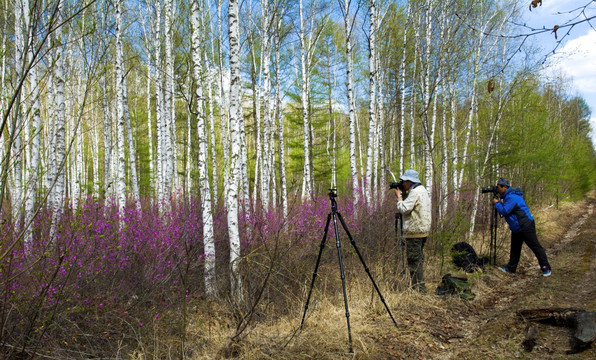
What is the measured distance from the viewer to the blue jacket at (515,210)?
6277mm

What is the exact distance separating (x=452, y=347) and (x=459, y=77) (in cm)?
1087

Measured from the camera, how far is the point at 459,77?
12039mm

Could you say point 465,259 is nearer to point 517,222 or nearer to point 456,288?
point 517,222

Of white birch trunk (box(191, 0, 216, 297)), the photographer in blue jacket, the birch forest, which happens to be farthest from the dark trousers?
white birch trunk (box(191, 0, 216, 297))

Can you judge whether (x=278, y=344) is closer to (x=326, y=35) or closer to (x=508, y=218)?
(x=508, y=218)

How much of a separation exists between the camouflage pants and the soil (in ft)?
1.39

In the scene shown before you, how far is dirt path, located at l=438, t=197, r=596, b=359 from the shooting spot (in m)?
3.47

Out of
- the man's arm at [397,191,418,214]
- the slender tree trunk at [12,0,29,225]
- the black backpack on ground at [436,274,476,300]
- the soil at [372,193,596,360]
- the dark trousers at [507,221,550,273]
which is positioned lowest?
the soil at [372,193,596,360]

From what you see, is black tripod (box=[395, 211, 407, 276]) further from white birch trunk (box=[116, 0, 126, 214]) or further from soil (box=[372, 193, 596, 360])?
white birch trunk (box=[116, 0, 126, 214])

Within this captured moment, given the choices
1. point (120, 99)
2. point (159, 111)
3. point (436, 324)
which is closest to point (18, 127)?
point (436, 324)

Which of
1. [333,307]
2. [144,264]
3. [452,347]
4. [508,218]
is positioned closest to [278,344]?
[333,307]

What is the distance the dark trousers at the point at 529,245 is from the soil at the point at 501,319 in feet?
0.78

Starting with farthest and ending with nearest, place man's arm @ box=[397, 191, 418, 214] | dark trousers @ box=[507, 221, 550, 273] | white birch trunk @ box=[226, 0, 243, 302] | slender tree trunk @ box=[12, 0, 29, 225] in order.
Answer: dark trousers @ box=[507, 221, 550, 273], man's arm @ box=[397, 191, 418, 214], white birch trunk @ box=[226, 0, 243, 302], slender tree trunk @ box=[12, 0, 29, 225]

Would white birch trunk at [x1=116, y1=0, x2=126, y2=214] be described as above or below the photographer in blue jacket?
above
